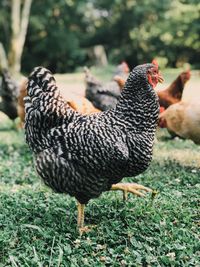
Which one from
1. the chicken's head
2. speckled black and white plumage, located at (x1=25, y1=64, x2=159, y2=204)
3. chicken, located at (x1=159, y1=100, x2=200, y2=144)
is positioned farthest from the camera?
chicken, located at (x1=159, y1=100, x2=200, y2=144)

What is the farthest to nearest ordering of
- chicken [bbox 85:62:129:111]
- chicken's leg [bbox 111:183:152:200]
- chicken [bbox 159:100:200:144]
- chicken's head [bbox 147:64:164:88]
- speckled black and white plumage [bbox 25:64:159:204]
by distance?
chicken [bbox 85:62:129:111], chicken [bbox 159:100:200:144], chicken's leg [bbox 111:183:152:200], chicken's head [bbox 147:64:164:88], speckled black and white plumage [bbox 25:64:159:204]

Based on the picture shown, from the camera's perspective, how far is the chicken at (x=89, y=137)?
4.17 m

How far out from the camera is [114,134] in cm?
428

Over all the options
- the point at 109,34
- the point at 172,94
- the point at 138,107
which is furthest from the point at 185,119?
the point at 109,34

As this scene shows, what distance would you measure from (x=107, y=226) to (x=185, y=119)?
2575 millimetres

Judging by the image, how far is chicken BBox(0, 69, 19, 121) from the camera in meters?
9.81

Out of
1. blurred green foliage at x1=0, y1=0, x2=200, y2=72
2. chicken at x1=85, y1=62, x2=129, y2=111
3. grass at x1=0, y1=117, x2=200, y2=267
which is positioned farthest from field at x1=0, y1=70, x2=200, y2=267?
blurred green foliage at x1=0, y1=0, x2=200, y2=72

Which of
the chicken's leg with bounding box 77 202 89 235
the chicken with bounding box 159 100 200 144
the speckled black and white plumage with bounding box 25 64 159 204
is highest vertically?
the speckled black and white plumage with bounding box 25 64 159 204

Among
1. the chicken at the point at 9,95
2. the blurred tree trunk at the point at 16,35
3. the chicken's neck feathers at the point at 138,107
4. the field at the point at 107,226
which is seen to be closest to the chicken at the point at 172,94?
the field at the point at 107,226

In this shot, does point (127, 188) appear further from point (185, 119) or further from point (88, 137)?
point (185, 119)

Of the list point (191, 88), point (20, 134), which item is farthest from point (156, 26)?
point (20, 134)

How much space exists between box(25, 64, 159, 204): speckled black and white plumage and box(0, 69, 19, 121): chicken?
531 cm

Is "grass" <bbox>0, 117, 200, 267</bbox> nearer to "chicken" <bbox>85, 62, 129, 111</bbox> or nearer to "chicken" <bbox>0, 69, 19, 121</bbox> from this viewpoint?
"chicken" <bbox>85, 62, 129, 111</bbox>

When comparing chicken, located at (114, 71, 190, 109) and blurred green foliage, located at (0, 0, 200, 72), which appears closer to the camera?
chicken, located at (114, 71, 190, 109)
